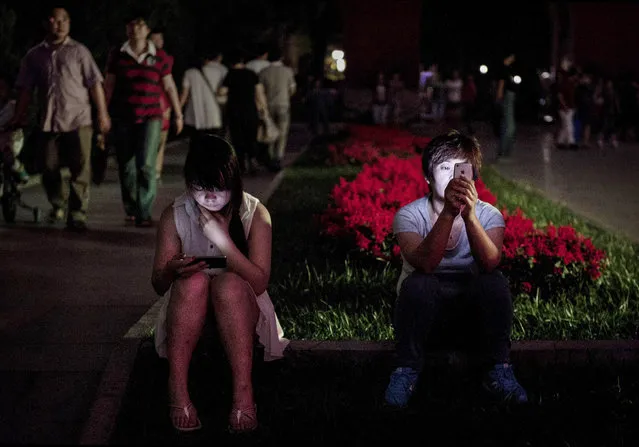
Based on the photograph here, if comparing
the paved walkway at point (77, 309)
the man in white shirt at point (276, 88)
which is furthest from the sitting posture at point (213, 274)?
the man in white shirt at point (276, 88)

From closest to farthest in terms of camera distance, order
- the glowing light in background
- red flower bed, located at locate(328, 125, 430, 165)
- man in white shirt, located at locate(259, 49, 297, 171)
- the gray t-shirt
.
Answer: the gray t-shirt
red flower bed, located at locate(328, 125, 430, 165)
man in white shirt, located at locate(259, 49, 297, 171)
the glowing light in background

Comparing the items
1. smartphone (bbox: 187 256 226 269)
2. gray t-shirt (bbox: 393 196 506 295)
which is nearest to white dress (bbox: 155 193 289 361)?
smartphone (bbox: 187 256 226 269)

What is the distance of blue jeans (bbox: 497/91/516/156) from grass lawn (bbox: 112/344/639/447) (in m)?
16.4

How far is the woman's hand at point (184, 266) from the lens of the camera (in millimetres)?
4887

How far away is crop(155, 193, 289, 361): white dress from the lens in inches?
203

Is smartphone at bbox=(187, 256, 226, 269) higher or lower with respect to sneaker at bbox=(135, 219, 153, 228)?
higher

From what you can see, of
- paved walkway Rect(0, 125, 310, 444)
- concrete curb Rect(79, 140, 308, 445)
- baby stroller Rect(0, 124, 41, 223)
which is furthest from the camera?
baby stroller Rect(0, 124, 41, 223)

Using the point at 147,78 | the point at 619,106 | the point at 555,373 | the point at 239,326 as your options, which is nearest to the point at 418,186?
the point at 147,78

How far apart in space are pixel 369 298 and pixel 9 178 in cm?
548

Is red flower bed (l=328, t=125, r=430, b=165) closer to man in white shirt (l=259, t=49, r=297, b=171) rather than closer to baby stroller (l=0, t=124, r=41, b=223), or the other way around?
man in white shirt (l=259, t=49, r=297, b=171)

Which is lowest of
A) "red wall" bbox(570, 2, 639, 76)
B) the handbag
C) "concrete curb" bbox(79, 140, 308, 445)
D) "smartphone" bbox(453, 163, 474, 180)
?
"red wall" bbox(570, 2, 639, 76)

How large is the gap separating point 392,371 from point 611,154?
779 inches

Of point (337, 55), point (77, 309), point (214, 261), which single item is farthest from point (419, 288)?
point (337, 55)

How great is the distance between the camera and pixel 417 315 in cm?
528
